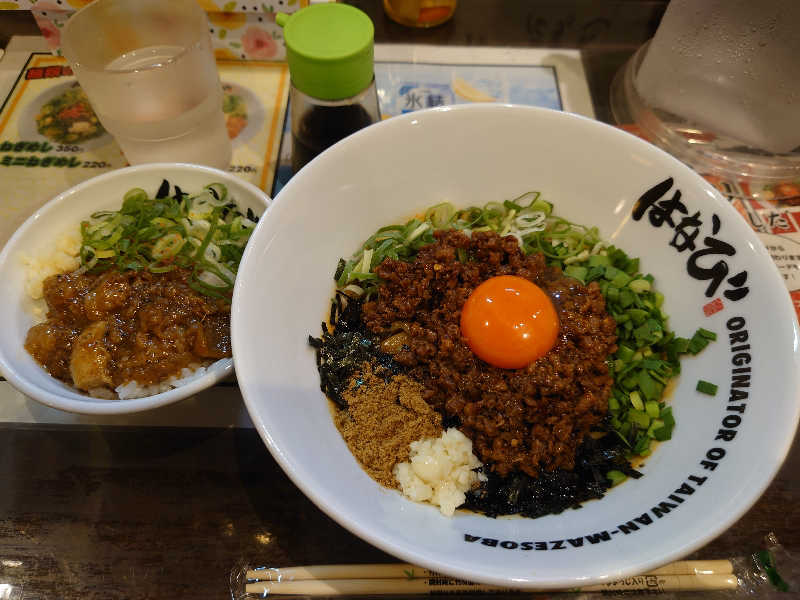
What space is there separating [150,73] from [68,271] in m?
0.86

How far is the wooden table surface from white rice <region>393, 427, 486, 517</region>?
364mm

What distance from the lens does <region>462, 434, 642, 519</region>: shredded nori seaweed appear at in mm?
1560

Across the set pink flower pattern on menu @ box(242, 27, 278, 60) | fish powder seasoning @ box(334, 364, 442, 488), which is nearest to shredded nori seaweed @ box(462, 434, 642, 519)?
fish powder seasoning @ box(334, 364, 442, 488)

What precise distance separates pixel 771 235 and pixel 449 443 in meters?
1.99

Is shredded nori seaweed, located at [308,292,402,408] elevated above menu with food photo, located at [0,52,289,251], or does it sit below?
below

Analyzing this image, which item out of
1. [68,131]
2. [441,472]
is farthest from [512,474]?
[68,131]

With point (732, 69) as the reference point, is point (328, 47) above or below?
above

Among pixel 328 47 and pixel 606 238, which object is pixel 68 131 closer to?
pixel 328 47

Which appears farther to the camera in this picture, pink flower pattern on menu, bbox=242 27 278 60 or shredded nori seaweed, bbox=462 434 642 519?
pink flower pattern on menu, bbox=242 27 278 60

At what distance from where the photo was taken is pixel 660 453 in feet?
5.31

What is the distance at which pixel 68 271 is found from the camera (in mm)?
2023

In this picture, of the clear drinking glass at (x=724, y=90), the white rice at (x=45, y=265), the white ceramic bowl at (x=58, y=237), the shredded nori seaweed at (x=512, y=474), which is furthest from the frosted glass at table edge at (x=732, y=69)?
the white rice at (x=45, y=265)

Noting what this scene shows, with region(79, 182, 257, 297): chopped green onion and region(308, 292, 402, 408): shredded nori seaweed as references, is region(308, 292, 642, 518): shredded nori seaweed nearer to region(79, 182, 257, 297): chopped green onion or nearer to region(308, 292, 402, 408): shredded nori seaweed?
region(308, 292, 402, 408): shredded nori seaweed

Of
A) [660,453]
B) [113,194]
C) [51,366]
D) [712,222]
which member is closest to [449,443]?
[660,453]
